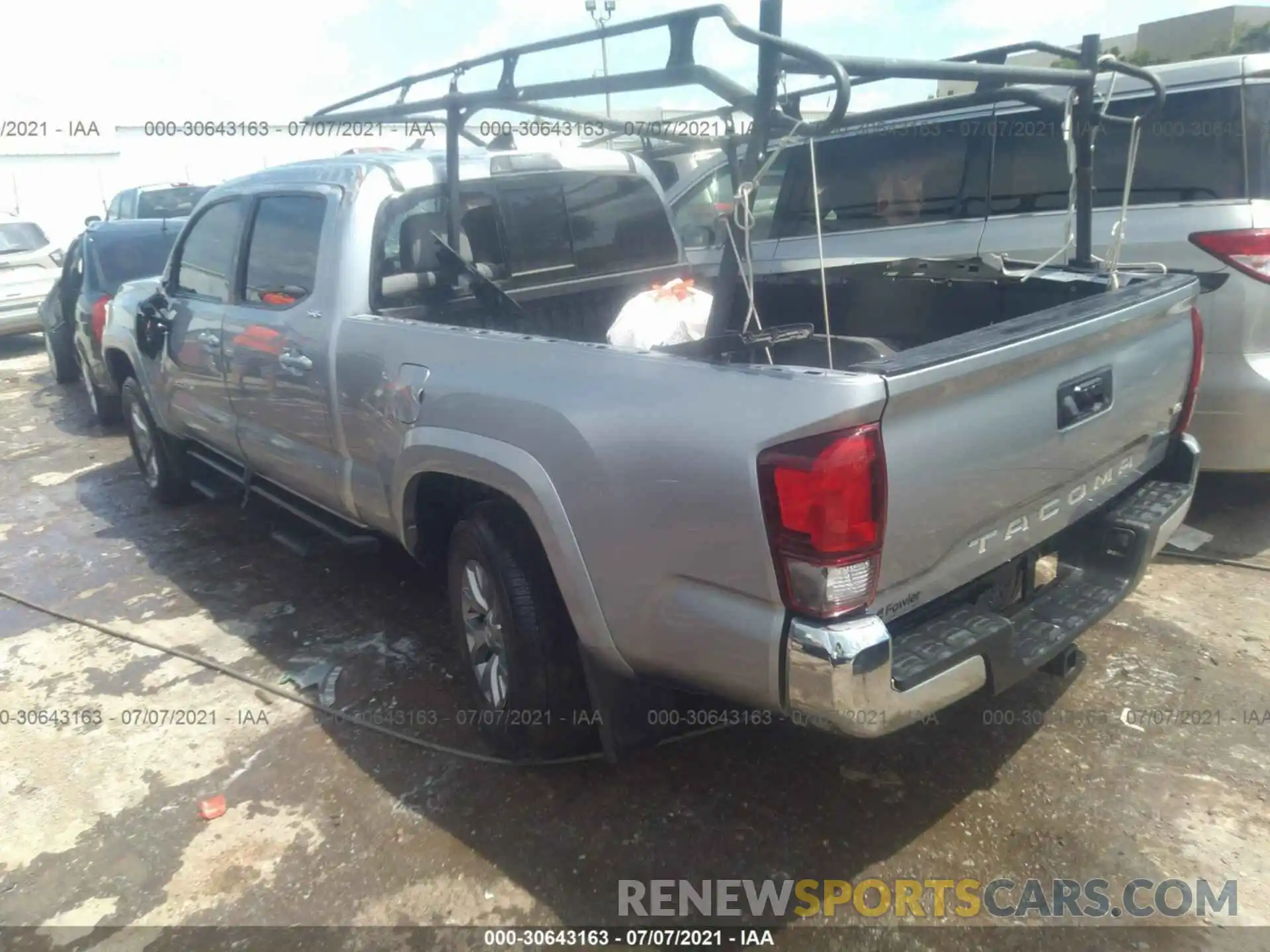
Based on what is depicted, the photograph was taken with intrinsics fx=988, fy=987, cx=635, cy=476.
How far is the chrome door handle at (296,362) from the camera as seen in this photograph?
3.71 meters

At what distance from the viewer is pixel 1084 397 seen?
258 centimetres

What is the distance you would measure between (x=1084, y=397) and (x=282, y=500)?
132 inches

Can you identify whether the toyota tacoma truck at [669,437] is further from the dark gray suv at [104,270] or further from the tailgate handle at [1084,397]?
the dark gray suv at [104,270]

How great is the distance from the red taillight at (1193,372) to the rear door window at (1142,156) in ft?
5.08

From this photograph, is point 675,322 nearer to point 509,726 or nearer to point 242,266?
point 509,726

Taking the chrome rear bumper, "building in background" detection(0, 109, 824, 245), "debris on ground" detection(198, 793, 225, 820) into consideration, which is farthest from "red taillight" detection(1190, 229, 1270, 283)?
"building in background" detection(0, 109, 824, 245)

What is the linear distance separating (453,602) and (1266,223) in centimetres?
370

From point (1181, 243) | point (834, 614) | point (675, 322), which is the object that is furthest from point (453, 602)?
point (1181, 243)

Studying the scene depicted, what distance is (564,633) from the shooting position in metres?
2.88

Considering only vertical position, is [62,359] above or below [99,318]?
below

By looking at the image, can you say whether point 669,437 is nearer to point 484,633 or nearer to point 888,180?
point 484,633

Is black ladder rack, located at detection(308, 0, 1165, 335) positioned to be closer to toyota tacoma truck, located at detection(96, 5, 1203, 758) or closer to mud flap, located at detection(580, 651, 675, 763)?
toyota tacoma truck, located at detection(96, 5, 1203, 758)

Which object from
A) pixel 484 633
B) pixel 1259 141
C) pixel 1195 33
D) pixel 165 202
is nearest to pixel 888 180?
pixel 1259 141

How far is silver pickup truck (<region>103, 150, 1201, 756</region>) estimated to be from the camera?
2127 millimetres
